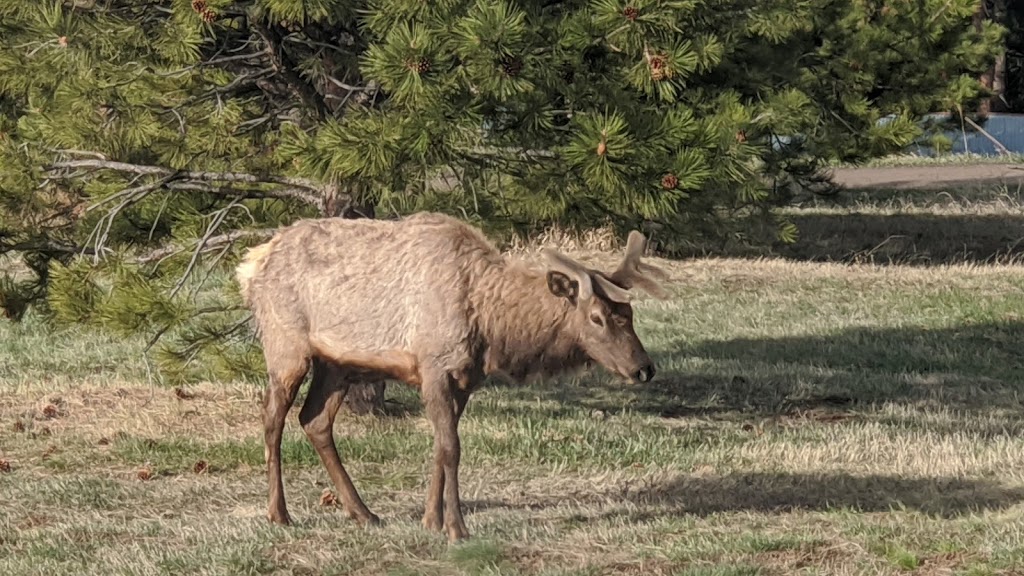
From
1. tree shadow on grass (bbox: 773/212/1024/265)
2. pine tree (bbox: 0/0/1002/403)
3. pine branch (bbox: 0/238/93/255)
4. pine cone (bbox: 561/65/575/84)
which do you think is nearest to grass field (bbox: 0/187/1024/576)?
pine tree (bbox: 0/0/1002/403)

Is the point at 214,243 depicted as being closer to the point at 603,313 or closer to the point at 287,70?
the point at 287,70

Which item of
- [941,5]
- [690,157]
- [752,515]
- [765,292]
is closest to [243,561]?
[752,515]

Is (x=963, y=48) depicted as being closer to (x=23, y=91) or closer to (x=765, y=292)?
(x=765, y=292)

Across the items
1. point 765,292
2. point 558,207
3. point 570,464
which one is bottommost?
point 765,292

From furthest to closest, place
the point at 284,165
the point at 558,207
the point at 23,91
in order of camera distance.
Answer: the point at 284,165, the point at 23,91, the point at 558,207

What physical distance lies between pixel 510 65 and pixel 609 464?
2974 millimetres

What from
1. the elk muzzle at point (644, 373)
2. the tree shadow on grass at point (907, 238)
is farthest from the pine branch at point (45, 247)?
the tree shadow on grass at point (907, 238)

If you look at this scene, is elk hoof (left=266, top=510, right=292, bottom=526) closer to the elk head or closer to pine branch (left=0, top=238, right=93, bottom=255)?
the elk head

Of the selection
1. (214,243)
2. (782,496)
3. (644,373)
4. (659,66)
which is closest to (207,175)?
(214,243)

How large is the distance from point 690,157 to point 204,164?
4265 millimetres

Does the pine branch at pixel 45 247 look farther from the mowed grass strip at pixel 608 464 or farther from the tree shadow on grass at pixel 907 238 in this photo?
the tree shadow on grass at pixel 907 238

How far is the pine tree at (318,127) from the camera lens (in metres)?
8.63

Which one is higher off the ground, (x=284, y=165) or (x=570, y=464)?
(x=284, y=165)

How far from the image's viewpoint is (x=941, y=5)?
64.5 ft
